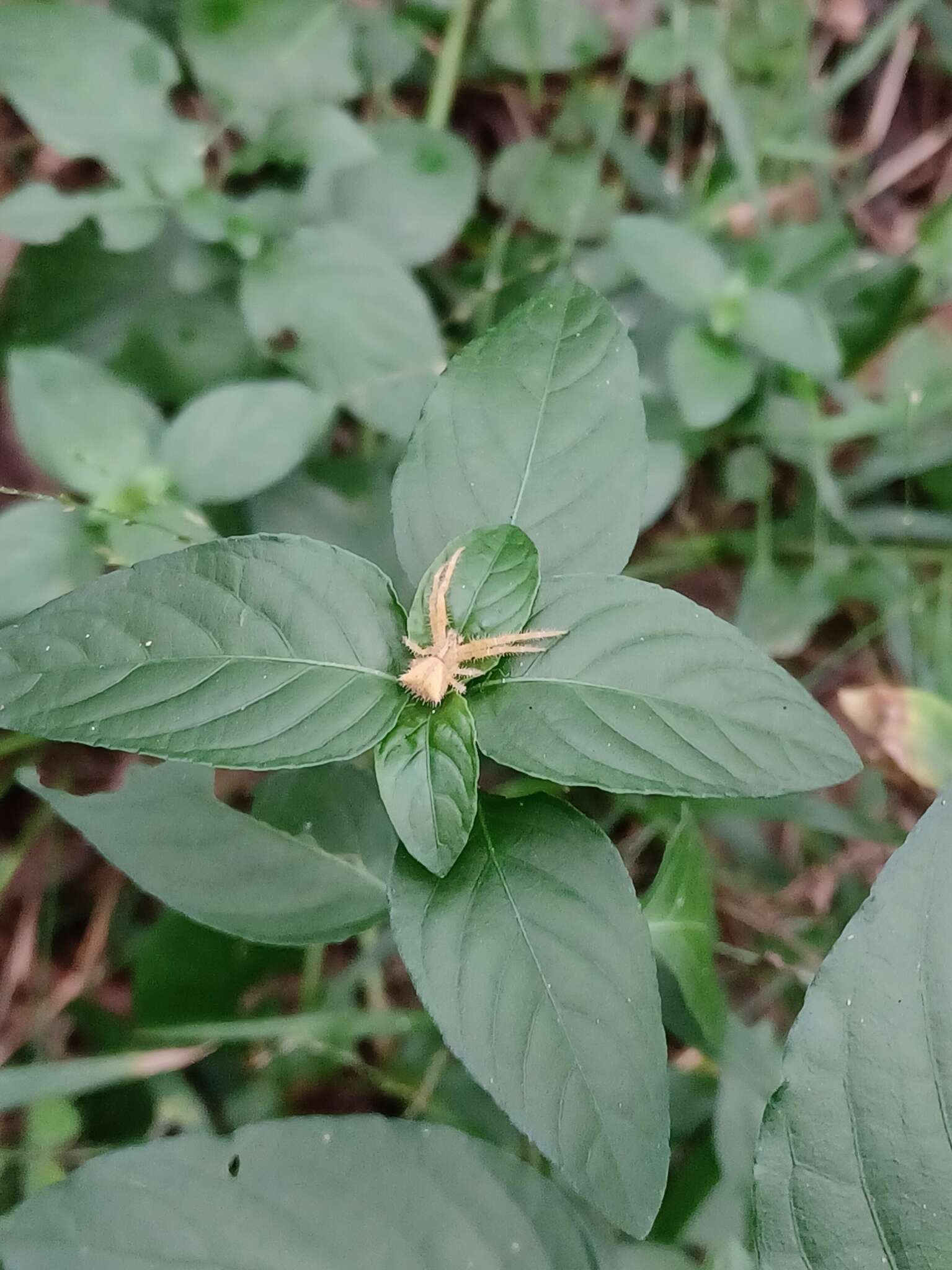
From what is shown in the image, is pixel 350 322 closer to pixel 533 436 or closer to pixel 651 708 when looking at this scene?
pixel 533 436

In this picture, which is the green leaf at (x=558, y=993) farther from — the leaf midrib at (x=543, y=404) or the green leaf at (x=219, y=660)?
the leaf midrib at (x=543, y=404)

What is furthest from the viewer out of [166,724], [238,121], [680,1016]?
[238,121]

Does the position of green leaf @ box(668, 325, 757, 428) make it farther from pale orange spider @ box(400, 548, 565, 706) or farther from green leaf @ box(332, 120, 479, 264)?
pale orange spider @ box(400, 548, 565, 706)

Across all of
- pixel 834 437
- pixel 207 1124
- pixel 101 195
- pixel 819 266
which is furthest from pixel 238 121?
pixel 207 1124

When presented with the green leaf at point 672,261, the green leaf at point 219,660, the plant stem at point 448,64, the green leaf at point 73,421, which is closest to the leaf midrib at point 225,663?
the green leaf at point 219,660

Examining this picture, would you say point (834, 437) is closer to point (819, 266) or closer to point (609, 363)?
point (819, 266)
